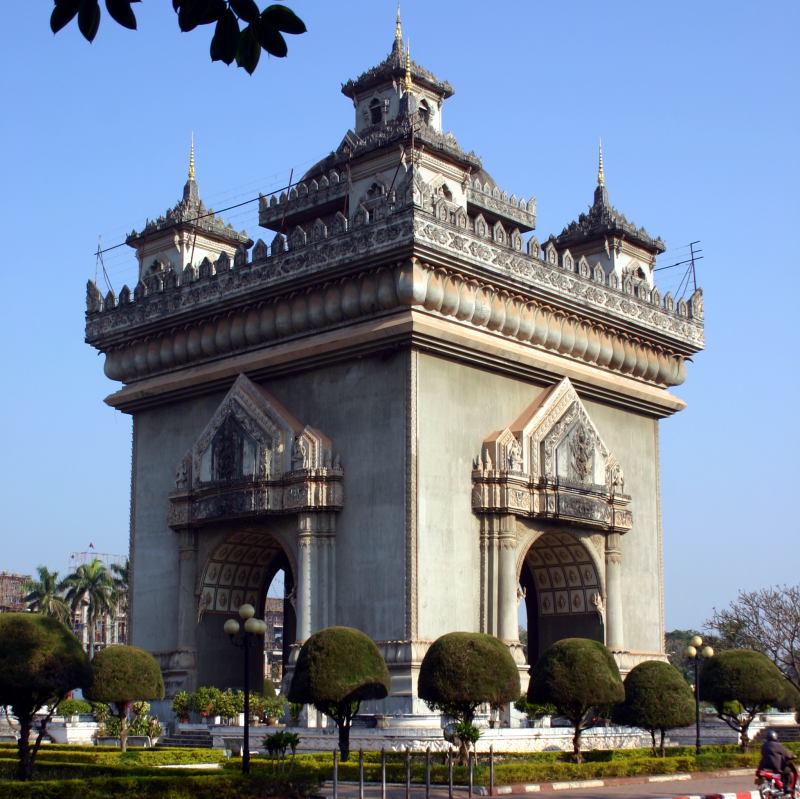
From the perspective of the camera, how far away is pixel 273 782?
13.8m

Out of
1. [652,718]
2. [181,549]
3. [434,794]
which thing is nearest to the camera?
[434,794]

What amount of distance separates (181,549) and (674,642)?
186 feet

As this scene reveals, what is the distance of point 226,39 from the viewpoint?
559 cm

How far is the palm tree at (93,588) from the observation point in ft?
164

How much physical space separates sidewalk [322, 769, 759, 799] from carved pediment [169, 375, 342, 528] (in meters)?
6.90

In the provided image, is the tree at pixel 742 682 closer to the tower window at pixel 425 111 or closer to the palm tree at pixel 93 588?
the tower window at pixel 425 111

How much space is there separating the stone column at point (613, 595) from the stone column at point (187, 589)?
760 cm

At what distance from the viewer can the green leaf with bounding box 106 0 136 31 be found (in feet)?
17.8

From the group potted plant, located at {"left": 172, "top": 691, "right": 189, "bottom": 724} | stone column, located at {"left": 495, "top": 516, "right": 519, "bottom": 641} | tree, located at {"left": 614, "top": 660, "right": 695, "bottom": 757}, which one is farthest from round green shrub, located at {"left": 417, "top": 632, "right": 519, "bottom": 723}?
potted plant, located at {"left": 172, "top": 691, "right": 189, "bottom": 724}

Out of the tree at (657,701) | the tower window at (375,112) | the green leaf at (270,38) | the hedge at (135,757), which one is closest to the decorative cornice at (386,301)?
the tower window at (375,112)

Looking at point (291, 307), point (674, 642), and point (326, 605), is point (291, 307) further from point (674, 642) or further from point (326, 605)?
point (674, 642)

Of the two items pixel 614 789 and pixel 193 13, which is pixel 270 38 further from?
pixel 614 789

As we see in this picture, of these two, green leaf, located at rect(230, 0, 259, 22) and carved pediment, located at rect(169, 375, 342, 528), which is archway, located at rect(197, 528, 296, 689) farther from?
green leaf, located at rect(230, 0, 259, 22)

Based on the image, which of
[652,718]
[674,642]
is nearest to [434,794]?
[652,718]
